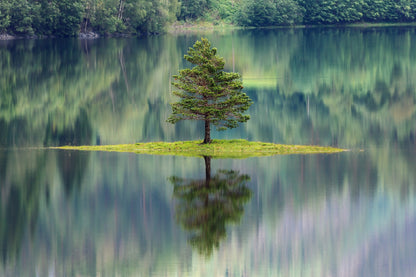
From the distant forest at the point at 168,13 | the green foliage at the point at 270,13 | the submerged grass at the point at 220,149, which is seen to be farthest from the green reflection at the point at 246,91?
the green foliage at the point at 270,13

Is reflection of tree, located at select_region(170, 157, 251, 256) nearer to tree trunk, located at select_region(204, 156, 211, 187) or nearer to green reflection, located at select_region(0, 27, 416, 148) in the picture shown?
tree trunk, located at select_region(204, 156, 211, 187)

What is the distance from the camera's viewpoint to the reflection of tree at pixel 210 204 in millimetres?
26453

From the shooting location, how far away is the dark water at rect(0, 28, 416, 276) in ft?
81.6

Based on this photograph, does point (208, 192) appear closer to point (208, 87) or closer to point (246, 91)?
point (208, 87)

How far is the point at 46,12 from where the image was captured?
13312 centimetres

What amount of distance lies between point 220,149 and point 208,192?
7908 millimetres

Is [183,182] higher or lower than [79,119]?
lower

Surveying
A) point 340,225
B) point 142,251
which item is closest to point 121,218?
point 142,251

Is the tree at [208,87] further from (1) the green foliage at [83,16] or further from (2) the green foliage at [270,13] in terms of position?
(2) the green foliage at [270,13]

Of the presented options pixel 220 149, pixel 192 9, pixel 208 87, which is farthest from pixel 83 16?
pixel 220 149

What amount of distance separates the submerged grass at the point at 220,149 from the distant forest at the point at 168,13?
91822 millimetres

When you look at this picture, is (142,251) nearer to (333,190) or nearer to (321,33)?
(333,190)

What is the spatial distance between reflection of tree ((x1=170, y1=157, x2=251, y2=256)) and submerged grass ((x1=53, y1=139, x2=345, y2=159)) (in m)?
3.62

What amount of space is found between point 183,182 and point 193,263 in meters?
8.71
